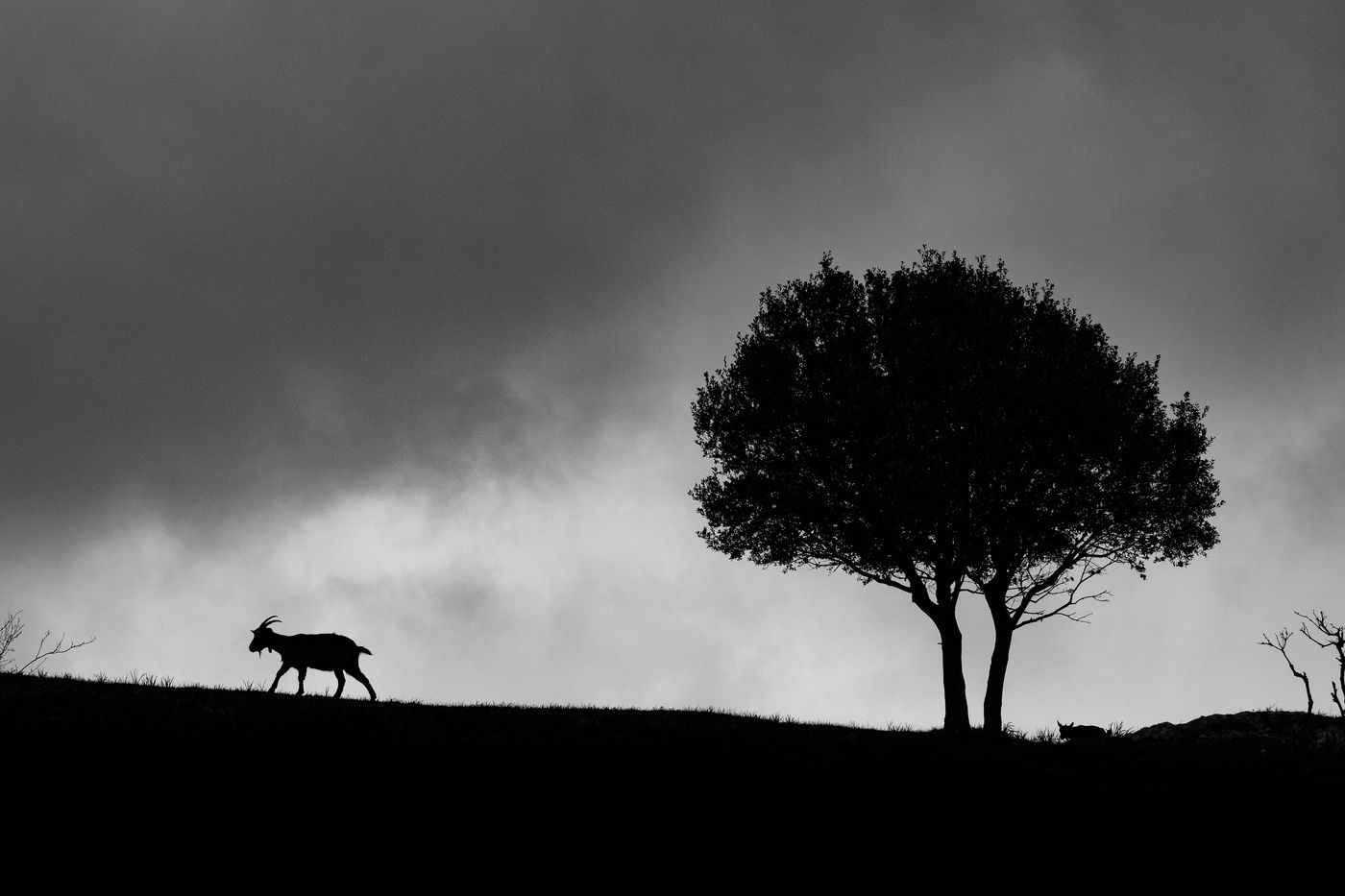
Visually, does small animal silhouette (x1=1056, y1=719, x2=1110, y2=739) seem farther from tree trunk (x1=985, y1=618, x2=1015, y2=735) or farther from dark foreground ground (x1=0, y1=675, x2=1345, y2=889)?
dark foreground ground (x1=0, y1=675, x2=1345, y2=889)

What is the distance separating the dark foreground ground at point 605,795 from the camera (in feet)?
39.8

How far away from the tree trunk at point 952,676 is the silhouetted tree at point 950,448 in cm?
6

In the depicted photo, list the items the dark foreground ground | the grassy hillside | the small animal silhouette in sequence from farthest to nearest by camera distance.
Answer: the small animal silhouette < the grassy hillside < the dark foreground ground

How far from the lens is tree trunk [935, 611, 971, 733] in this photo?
3005cm

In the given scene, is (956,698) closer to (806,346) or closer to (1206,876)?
(806,346)

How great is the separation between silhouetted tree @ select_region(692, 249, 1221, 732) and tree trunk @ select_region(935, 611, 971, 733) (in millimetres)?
62

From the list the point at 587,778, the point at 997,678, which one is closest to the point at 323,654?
the point at 587,778

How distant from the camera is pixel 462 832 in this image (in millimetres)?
12742

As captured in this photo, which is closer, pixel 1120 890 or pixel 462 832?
pixel 1120 890

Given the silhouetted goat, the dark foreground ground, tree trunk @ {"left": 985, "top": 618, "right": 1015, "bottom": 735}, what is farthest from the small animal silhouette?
the silhouetted goat

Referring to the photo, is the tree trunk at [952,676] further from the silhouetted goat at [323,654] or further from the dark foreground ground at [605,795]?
the silhouetted goat at [323,654]

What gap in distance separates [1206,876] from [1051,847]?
6.67ft

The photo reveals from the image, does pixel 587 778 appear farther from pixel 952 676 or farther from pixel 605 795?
pixel 952 676

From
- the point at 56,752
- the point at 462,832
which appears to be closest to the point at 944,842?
the point at 462,832
